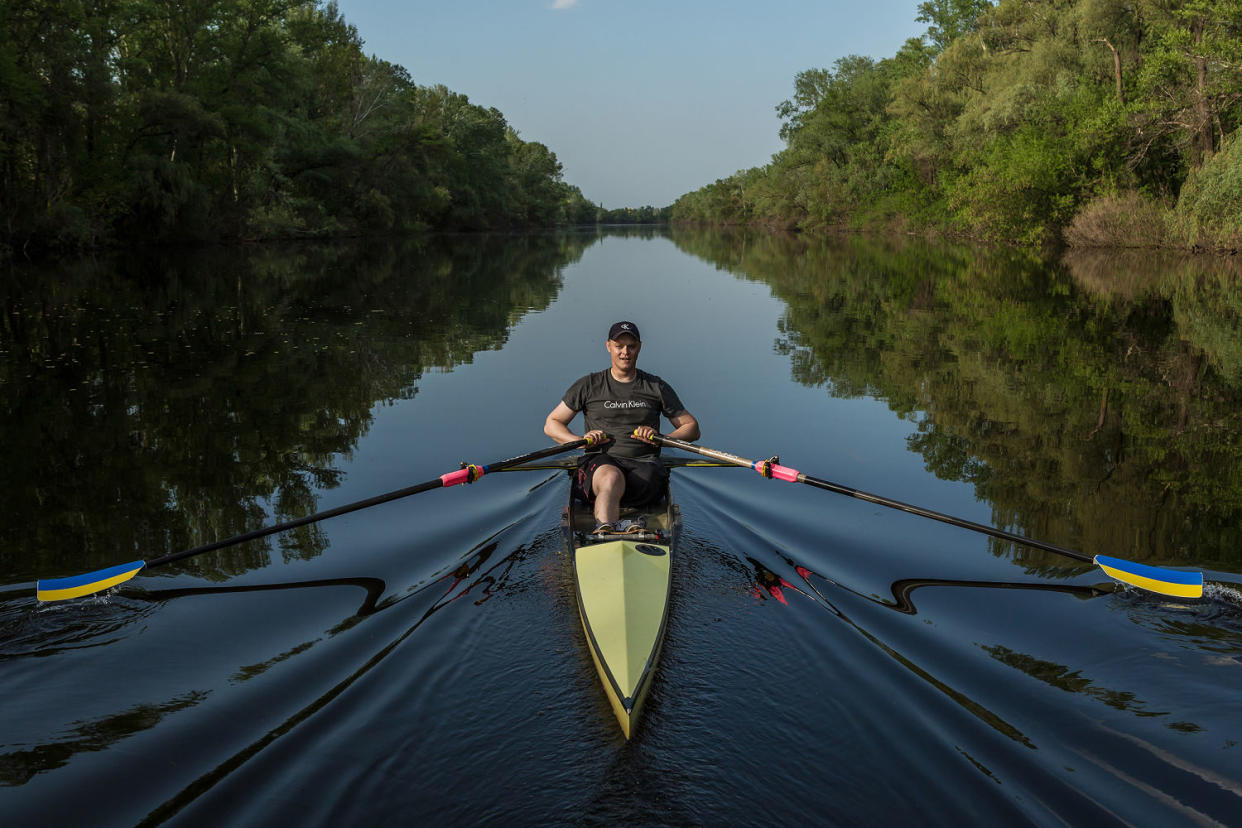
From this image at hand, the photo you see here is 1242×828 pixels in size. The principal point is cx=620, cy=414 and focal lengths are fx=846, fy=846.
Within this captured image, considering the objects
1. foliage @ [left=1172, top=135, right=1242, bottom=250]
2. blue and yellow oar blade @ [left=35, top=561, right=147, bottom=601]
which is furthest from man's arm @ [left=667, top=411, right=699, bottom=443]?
foliage @ [left=1172, top=135, right=1242, bottom=250]

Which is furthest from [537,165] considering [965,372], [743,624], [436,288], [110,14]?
[743,624]

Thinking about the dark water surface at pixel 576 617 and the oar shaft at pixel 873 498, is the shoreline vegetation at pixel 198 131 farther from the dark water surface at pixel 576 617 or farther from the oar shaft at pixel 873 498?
the oar shaft at pixel 873 498

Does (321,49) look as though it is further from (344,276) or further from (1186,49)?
(1186,49)

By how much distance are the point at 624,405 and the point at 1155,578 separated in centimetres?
420

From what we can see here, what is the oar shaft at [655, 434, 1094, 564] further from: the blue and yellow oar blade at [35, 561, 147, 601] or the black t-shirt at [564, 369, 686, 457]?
the blue and yellow oar blade at [35, 561, 147, 601]

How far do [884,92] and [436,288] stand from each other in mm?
51943

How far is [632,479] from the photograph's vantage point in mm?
7141

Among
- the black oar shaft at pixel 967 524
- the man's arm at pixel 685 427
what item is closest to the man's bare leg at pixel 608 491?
the man's arm at pixel 685 427

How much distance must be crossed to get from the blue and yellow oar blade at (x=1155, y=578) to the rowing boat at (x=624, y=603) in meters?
3.03

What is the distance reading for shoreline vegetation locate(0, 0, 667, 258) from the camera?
3238 cm

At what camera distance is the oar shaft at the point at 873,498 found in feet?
20.0

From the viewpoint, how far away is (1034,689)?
4602mm

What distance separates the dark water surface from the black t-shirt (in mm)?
895

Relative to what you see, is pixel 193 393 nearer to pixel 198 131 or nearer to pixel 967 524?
pixel 967 524
